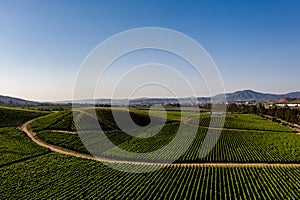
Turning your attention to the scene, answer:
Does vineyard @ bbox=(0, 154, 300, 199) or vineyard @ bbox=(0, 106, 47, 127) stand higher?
vineyard @ bbox=(0, 106, 47, 127)

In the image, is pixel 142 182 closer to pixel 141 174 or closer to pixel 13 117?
pixel 141 174

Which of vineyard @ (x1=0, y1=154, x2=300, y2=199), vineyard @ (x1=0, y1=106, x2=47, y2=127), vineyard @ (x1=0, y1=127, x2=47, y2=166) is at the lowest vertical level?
vineyard @ (x1=0, y1=154, x2=300, y2=199)

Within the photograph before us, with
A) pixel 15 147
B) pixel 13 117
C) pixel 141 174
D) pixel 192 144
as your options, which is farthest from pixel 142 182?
pixel 13 117

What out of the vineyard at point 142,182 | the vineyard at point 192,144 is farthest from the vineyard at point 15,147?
the vineyard at point 142,182

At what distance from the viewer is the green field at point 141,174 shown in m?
39.2

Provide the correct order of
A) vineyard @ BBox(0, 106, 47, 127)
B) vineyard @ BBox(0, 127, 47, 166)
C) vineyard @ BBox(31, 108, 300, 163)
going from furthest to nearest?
vineyard @ BBox(0, 106, 47, 127) < vineyard @ BBox(31, 108, 300, 163) < vineyard @ BBox(0, 127, 47, 166)

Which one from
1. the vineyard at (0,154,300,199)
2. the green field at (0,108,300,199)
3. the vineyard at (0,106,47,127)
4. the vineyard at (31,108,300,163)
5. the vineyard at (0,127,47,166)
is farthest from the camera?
the vineyard at (0,106,47,127)

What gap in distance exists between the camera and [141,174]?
4891cm

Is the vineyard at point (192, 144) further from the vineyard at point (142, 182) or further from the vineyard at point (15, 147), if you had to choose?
the vineyard at point (142, 182)

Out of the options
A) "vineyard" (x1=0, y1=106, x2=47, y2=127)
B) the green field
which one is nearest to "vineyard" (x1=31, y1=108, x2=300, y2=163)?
the green field

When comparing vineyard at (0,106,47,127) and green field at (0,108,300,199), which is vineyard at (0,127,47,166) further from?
vineyard at (0,106,47,127)

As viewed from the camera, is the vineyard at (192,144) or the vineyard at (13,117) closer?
the vineyard at (192,144)

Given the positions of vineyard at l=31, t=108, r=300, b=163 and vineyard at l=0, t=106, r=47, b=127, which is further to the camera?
vineyard at l=0, t=106, r=47, b=127

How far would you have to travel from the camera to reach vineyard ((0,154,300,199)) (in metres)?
38.7
